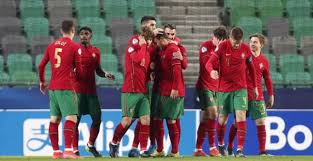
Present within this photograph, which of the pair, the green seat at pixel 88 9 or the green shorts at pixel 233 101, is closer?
the green shorts at pixel 233 101

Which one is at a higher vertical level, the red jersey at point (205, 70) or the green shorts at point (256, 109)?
the red jersey at point (205, 70)

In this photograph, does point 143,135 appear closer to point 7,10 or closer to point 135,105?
point 135,105

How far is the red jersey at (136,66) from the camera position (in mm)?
15352

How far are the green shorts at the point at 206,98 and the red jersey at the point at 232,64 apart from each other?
0.57 m

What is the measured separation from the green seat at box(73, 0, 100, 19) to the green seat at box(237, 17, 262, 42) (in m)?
2.85

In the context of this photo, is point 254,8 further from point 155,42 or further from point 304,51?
point 155,42

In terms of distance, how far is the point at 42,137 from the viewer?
738 inches

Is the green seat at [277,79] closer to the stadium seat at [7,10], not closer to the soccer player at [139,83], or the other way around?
the soccer player at [139,83]

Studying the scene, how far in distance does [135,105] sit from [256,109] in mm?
2066

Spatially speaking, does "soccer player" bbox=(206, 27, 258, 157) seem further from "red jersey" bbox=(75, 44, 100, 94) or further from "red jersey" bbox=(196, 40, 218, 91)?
"red jersey" bbox=(75, 44, 100, 94)

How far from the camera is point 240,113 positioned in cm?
1577

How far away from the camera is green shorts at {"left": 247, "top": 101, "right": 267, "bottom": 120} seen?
1647 cm

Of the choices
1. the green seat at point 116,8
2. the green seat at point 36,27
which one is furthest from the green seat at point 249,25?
the green seat at point 36,27

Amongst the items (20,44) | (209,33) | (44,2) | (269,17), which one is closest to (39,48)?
(20,44)
